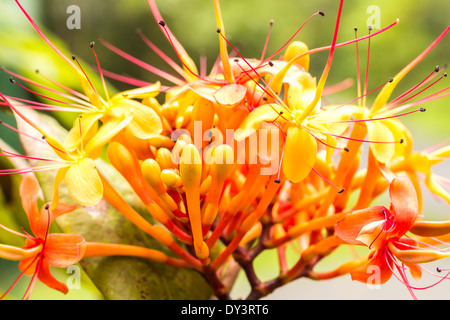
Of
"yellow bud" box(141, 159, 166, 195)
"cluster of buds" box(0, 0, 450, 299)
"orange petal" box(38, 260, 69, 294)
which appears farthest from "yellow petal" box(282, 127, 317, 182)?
"orange petal" box(38, 260, 69, 294)

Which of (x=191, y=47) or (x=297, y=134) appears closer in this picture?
(x=297, y=134)

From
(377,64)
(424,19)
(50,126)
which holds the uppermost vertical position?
(50,126)

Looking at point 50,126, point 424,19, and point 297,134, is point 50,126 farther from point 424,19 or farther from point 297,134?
point 424,19

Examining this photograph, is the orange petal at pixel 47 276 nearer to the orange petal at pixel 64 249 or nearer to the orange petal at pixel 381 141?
the orange petal at pixel 64 249

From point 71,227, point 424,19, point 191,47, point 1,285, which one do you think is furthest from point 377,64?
point 71,227

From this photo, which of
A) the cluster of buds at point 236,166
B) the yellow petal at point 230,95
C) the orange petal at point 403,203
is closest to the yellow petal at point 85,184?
the cluster of buds at point 236,166

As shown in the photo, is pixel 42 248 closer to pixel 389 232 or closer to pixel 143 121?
pixel 143 121

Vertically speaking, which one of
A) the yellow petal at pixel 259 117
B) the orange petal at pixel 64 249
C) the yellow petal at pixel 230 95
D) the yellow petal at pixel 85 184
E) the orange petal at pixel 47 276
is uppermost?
the yellow petal at pixel 230 95

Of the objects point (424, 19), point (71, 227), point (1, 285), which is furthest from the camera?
point (424, 19)
